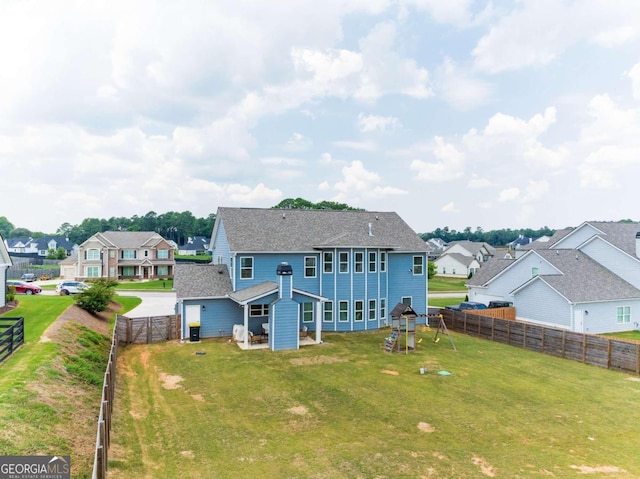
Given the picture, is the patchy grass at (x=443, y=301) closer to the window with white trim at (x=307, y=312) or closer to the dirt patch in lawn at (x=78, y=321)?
the window with white trim at (x=307, y=312)

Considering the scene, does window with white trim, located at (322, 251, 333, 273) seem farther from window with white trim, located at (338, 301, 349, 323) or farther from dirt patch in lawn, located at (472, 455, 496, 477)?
dirt patch in lawn, located at (472, 455, 496, 477)

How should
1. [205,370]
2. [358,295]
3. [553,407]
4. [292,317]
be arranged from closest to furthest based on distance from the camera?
[553,407]
[205,370]
[292,317]
[358,295]

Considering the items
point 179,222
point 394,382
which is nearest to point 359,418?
point 394,382

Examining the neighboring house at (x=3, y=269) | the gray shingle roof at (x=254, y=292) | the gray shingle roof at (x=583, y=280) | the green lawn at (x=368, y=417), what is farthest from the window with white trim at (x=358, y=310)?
the neighboring house at (x=3, y=269)

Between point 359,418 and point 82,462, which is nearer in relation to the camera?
point 82,462

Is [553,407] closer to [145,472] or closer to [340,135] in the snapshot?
[145,472]
